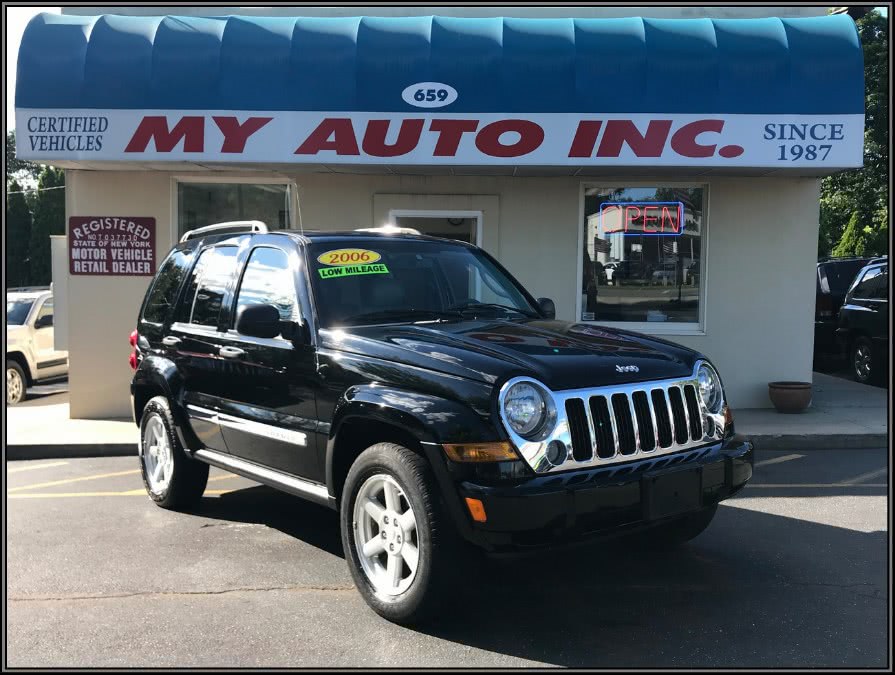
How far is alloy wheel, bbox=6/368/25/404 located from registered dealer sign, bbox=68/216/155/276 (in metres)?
3.50

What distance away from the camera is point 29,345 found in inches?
523

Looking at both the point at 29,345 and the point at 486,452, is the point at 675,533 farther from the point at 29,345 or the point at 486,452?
the point at 29,345

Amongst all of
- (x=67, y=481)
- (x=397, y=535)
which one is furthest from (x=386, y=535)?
(x=67, y=481)

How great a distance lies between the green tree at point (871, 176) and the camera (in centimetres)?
2539

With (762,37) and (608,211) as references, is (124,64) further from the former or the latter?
(762,37)

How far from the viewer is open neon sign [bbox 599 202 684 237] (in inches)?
410

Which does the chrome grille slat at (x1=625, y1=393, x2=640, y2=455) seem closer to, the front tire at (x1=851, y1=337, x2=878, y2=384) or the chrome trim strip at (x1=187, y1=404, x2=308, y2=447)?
the chrome trim strip at (x1=187, y1=404, x2=308, y2=447)

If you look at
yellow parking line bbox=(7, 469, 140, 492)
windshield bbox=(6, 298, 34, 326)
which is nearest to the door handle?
yellow parking line bbox=(7, 469, 140, 492)

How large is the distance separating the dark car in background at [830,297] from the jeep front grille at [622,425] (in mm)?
12137

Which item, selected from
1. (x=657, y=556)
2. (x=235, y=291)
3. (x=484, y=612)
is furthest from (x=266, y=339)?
(x=657, y=556)

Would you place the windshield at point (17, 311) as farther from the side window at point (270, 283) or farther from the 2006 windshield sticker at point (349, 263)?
the 2006 windshield sticker at point (349, 263)

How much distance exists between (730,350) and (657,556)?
6.12 m

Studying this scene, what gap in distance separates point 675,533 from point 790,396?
18.2 feet

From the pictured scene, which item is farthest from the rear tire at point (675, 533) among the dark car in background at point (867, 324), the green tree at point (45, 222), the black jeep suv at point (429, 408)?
the green tree at point (45, 222)
